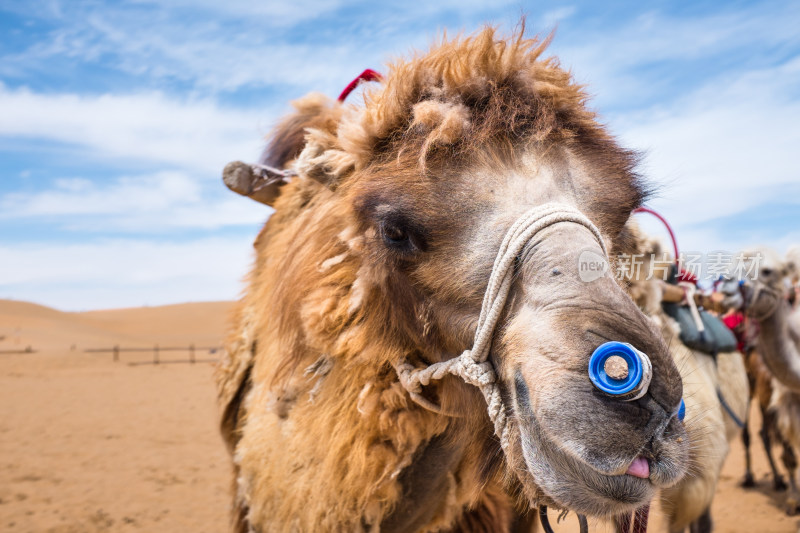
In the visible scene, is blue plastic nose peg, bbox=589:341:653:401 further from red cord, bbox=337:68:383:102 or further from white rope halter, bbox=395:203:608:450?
red cord, bbox=337:68:383:102

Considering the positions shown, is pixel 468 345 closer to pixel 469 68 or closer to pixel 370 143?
pixel 370 143

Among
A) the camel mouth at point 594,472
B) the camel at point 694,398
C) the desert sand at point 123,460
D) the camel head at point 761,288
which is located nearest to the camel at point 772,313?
the camel head at point 761,288

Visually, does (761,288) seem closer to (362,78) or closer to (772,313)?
(772,313)

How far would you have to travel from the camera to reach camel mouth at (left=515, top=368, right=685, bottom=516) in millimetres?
1331

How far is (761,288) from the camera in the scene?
5.68m

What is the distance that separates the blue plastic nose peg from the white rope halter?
1.03ft

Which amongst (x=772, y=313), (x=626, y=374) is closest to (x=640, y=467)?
(x=626, y=374)

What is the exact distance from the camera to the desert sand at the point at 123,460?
7223mm

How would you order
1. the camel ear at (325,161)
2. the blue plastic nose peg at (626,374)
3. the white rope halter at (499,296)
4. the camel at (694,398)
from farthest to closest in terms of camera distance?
the camel at (694,398)
the camel ear at (325,161)
the white rope halter at (499,296)
the blue plastic nose peg at (626,374)

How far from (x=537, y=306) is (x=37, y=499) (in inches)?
335

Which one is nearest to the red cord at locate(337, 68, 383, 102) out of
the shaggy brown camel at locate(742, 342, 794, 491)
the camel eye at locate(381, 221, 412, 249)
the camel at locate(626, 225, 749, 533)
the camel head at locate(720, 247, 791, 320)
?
the camel eye at locate(381, 221, 412, 249)

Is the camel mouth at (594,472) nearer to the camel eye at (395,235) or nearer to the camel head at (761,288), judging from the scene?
the camel eye at (395,235)

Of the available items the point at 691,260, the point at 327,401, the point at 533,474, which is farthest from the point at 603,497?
the point at 691,260

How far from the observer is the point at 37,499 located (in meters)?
7.73
